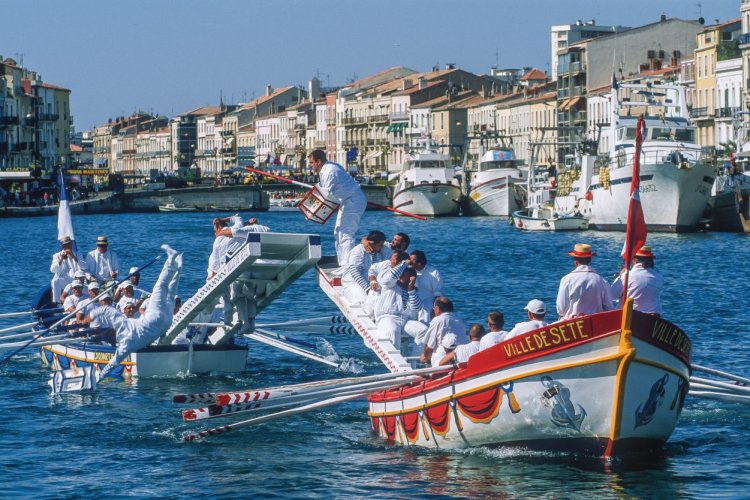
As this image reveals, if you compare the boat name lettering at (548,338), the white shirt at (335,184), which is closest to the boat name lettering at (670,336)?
the boat name lettering at (548,338)

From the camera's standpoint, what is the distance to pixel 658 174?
7225 centimetres

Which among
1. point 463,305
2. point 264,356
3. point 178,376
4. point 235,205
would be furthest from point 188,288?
point 235,205

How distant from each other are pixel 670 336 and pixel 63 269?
16007 mm

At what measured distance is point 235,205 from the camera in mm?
137500

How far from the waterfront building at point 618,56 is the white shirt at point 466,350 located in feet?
342

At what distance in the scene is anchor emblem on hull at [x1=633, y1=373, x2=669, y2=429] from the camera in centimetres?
1739

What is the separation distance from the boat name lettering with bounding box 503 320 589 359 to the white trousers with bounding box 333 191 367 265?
7336 millimetres

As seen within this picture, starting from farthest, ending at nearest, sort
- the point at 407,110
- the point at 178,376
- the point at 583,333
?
the point at 407,110
the point at 178,376
the point at 583,333

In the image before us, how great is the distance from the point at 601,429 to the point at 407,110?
150 meters

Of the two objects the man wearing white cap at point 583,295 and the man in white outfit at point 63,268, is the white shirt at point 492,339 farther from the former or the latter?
the man in white outfit at point 63,268

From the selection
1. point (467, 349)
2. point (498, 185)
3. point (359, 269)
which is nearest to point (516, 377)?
point (467, 349)

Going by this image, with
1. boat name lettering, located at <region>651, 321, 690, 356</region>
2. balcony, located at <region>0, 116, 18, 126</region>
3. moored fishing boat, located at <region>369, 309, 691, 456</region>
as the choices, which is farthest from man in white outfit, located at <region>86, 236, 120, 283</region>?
balcony, located at <region>0, 116, 18, 126</region>

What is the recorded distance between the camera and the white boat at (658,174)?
236 feet

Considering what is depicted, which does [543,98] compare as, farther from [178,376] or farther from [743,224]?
[178,376]
